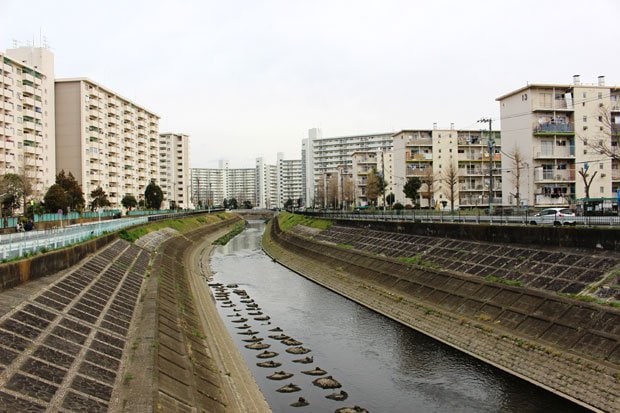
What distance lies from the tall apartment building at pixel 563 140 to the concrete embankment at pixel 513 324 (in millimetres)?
23990

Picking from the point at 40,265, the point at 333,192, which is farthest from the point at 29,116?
the point at 333,192

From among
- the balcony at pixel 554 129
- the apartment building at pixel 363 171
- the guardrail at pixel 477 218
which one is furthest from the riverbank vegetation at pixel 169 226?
the balcony at pixel 554 129

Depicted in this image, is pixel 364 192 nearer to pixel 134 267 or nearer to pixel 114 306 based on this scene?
pixel 134 267

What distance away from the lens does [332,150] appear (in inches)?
6698

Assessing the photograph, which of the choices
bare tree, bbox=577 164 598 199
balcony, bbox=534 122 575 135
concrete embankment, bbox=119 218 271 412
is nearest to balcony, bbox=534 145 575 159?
balcony, bbox=534 122 575 135

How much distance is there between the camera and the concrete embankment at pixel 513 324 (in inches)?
639

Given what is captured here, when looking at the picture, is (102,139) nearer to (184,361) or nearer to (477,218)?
(477,218)

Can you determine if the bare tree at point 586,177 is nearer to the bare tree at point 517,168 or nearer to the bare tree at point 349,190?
the bare tree at point 517,168

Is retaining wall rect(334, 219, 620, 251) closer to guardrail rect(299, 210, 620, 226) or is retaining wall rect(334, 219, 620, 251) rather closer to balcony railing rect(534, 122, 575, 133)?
guardrail rect(299, 210, 620, 226)

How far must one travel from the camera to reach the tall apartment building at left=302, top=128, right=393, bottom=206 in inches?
6417

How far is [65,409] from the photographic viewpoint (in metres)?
11.0

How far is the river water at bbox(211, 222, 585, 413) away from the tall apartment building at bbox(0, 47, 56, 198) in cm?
4965

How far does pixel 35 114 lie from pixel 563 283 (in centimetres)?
7936

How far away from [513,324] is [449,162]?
6073cm
